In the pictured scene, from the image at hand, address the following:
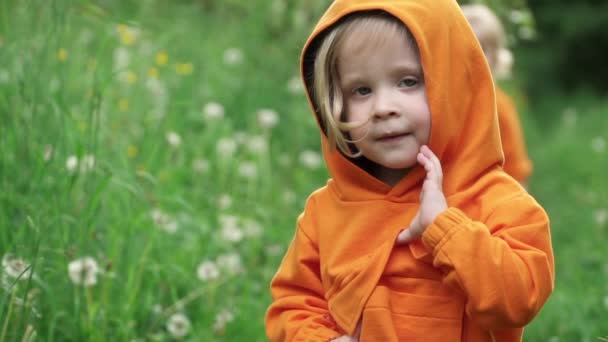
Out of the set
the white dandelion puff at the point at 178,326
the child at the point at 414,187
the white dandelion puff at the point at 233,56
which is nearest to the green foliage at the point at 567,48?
the white dandelion puff at the point at 233,56

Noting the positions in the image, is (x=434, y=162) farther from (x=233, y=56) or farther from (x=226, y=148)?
(x=233, y=56)

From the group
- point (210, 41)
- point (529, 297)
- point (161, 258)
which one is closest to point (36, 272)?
point (161, 258)

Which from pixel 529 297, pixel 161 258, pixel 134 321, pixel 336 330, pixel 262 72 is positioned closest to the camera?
pixel 529 297

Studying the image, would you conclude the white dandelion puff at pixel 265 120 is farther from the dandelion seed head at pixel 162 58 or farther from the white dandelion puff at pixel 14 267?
the white dandelion puff at pixel 14 267

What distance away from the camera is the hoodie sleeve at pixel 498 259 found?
7.49 ft

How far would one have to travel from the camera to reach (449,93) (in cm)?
248

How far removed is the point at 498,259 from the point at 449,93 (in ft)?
1.43

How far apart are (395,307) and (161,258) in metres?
1.63

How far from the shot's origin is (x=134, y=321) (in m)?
3.54

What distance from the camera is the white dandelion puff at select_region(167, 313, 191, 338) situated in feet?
11.6

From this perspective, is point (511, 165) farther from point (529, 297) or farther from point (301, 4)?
point (529, 297)

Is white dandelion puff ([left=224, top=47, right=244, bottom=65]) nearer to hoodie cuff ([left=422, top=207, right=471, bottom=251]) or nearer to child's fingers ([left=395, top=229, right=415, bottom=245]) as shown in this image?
child's fingers ([left=395, top=229, right=415, bottom=245])

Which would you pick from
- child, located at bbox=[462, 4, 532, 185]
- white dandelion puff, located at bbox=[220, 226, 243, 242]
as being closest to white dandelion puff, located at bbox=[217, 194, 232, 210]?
white dandelion puff, located at bbox=[220, 226, 243, 242]

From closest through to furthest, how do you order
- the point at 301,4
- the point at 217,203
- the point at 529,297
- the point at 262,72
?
the point at 529,297, the point at 217,203, the point at 301,4, the point at 262,72
